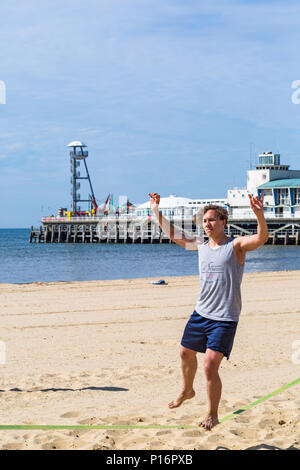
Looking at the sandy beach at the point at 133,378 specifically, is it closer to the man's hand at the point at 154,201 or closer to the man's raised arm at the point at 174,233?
the man's raised arm at the point at 174,233

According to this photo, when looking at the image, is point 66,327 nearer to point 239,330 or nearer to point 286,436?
point 239,330

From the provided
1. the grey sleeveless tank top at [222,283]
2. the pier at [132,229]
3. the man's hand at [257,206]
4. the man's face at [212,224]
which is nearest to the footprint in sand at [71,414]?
the grey sleeveless tank top at [222,283]

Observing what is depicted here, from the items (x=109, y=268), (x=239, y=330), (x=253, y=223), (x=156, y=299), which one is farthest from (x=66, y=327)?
(x=253, y=223)

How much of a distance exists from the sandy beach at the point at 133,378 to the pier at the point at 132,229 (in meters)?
52.7

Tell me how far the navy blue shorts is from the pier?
59.7 m

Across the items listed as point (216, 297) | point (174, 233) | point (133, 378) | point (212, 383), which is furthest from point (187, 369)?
point (133, 378)

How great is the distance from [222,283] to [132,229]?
7646 centimetres

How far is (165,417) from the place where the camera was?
226 inches

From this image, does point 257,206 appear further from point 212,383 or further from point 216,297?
point 212,383

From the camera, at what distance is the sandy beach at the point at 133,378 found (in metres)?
5.11

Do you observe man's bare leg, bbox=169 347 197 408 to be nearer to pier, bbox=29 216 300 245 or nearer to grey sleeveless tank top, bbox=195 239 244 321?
grey sleeveless tank top, bbox=195 239 244 321

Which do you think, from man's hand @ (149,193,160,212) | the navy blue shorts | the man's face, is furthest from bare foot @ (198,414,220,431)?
man's hand @ (149,193,160,212)

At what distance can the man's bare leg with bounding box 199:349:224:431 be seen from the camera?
16.1 feet
